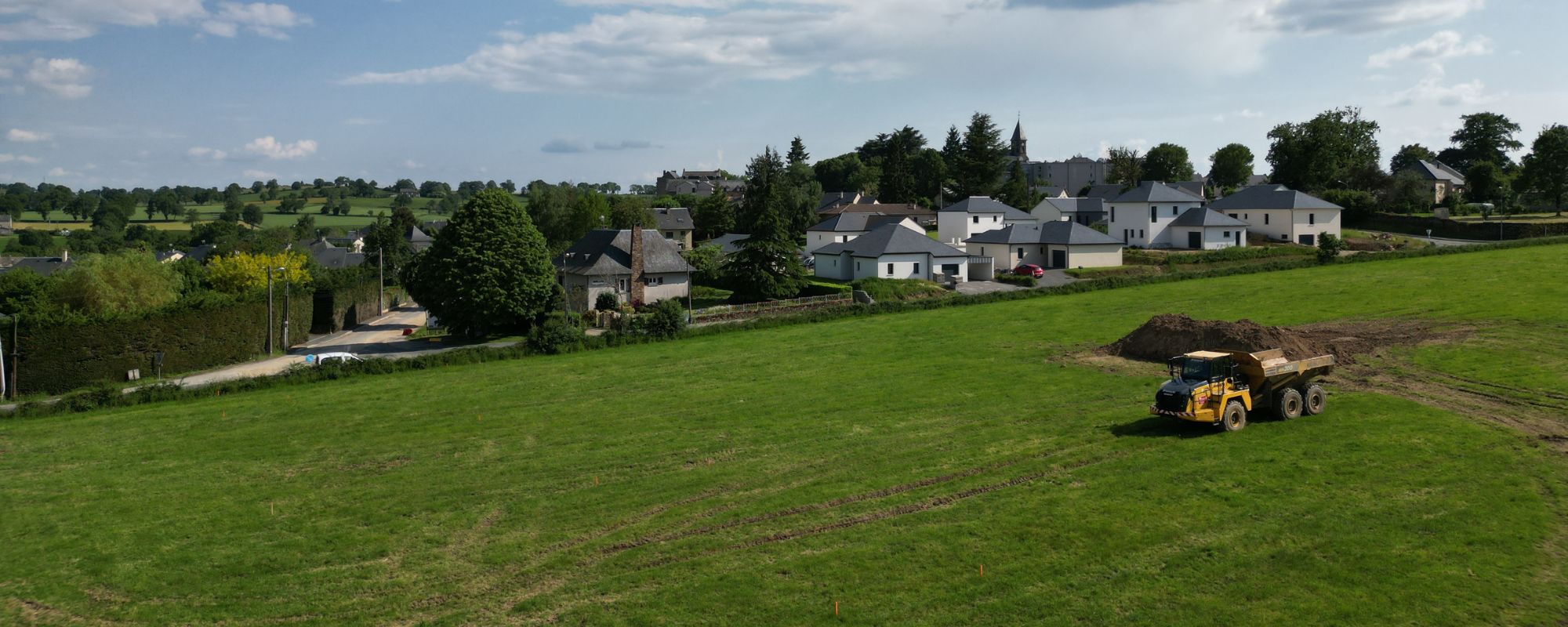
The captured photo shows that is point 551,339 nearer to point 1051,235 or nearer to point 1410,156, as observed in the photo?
point 1051,235

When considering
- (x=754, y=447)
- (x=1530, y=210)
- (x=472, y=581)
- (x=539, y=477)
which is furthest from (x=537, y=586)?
(x=1530, y=210)

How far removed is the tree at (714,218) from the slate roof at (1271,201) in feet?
165

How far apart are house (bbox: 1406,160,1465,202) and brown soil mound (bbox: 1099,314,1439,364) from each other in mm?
78085

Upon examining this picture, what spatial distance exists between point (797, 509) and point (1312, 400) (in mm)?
14066

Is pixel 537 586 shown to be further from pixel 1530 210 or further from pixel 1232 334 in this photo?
pixel 1530 210

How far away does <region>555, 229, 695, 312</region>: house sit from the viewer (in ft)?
208

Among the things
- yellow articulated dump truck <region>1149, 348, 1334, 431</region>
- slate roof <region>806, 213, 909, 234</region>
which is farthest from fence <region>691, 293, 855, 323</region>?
yellow articulated dump truck <region>1149, 348, 1334, 431</region>

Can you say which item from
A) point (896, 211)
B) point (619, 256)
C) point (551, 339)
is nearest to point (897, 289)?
point (619, 256)

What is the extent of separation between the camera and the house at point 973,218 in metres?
88.6

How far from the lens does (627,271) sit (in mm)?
63781

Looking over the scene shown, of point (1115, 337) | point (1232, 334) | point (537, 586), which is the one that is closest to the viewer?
point (537, 586)

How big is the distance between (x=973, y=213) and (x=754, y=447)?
67960mm

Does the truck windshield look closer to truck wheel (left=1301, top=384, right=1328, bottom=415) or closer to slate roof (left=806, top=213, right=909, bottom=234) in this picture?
truck wheel (left=1301, top=384, right=1328, bottom=415)

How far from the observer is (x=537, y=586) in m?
15.9
